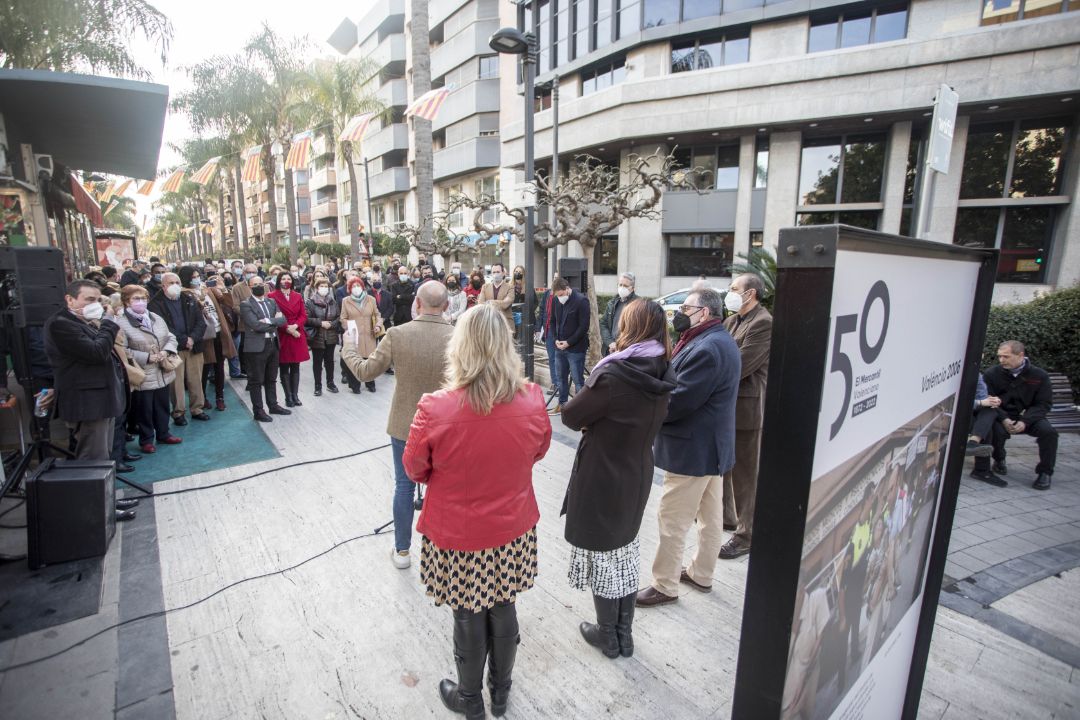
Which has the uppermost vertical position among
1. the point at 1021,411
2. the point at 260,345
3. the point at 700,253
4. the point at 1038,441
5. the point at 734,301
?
the point at 700,253

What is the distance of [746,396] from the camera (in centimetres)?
399

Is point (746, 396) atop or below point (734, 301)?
below

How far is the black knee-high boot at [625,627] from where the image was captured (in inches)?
114

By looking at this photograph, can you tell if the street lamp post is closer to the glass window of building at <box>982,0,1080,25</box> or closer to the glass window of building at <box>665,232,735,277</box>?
the glass window of building at <box>665,232,735,277</box>

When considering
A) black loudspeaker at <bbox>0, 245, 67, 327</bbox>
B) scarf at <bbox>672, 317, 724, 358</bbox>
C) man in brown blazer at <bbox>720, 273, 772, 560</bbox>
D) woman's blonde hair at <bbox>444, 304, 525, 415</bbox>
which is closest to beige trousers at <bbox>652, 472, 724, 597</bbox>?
man in brown blazer at <bbox>720, 273, 772, 560</bbox>

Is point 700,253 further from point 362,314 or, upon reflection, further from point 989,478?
point 989,478

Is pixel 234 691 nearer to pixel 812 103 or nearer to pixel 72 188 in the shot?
pixel 72 188

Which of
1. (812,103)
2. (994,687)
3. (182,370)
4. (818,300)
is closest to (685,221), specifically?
(812,103)

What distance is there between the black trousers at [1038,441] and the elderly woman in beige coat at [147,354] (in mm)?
8796

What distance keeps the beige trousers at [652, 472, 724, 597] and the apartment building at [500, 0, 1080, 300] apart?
17928 mm

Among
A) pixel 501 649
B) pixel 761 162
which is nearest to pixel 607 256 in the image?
pixel 761 162

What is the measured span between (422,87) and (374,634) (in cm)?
2055

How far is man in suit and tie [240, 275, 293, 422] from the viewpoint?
6.94 m

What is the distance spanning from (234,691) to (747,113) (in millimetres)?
21540
